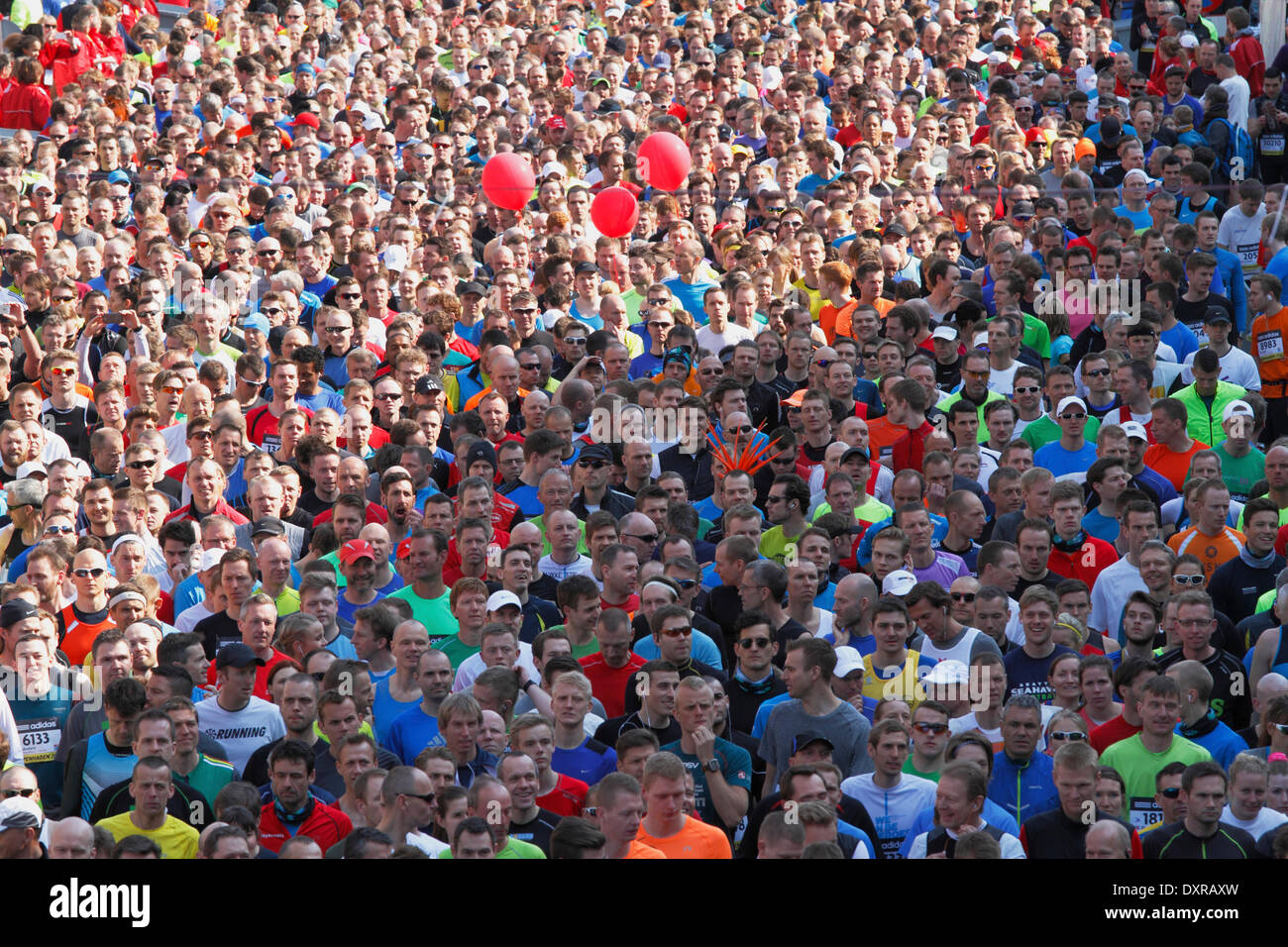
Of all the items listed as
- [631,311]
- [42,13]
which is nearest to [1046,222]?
[631,311]

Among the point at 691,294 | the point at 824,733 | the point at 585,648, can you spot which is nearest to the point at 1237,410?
the point at 824,733

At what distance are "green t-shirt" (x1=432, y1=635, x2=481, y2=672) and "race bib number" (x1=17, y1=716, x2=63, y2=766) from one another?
1964mm

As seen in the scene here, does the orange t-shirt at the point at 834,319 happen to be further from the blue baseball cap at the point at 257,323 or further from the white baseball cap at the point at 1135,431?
the blue baseball cap at the point at 257,323

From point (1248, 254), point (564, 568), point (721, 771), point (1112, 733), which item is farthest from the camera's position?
point (1248, 254)

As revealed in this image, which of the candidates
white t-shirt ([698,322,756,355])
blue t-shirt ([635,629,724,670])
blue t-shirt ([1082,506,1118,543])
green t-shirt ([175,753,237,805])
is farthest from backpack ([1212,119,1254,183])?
green t-shirt ([175,753,237,805])

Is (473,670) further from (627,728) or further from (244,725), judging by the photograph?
(244,725)

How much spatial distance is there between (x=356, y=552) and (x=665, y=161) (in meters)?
6.55

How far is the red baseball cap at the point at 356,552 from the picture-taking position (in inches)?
422

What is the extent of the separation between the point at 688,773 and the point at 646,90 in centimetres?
1190

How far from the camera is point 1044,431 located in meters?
12.5

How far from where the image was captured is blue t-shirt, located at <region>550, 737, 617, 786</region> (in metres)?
9.16

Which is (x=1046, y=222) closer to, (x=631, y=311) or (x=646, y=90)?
(x=631, y=311)

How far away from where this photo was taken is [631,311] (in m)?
14.8

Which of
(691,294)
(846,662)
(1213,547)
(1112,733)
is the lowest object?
(1112,733)
